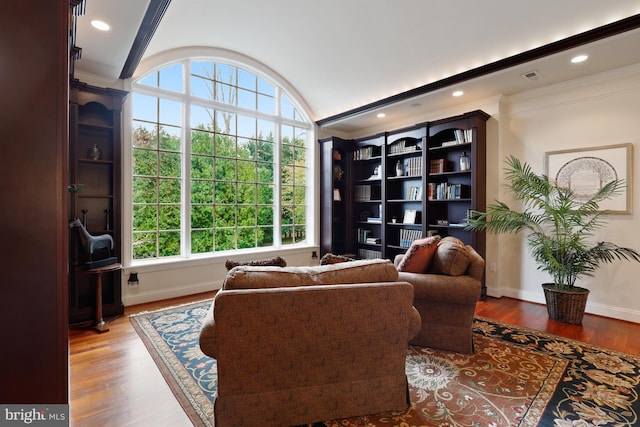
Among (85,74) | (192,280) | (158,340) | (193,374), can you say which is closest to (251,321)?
(193,374)

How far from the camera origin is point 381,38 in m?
3.72

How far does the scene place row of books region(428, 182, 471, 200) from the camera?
4.25 m

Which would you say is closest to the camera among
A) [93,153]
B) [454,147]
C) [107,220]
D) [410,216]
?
[93,153]

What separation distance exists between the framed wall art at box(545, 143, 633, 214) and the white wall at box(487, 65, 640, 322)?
0.06m

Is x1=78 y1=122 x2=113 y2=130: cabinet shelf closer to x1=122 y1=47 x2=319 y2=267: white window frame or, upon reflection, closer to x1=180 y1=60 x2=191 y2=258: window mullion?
x1=122 y1=47 x2=319 y2=267: white window frame

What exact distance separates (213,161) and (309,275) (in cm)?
333

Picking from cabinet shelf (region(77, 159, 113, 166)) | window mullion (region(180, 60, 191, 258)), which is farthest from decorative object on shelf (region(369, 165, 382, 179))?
cabinet shelf (region(77, 159, 113, 166))

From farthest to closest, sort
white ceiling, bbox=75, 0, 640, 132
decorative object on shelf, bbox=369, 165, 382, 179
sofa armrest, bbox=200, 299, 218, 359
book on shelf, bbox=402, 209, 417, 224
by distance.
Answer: decorative object on shelf, bbox=369, 165, 382, 179, book on shelf, bbox=402, 209, 417, 224, white ceiling, bbox=75, 0, 640, 132, sofa armrest, bbox=200, 299, 218, 359

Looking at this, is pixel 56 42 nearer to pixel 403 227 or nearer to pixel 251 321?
pixel 251 321

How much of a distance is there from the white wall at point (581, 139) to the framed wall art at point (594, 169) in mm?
60

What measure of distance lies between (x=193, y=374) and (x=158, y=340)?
76cm

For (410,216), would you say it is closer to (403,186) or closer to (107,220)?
(403,186)

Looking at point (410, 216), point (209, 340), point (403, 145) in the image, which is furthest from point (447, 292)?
point (403, 145)

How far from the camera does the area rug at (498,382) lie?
171 centimetres
